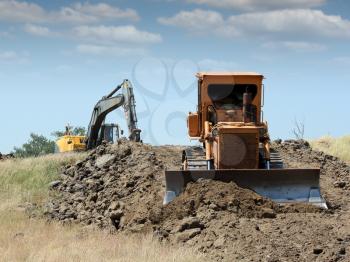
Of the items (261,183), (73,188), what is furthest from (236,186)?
(73,188)

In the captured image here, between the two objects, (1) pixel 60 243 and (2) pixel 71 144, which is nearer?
(1) pixel 60 243

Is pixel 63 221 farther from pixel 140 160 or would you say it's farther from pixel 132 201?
pixel 140 160

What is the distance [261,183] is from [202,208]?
1.48 meters

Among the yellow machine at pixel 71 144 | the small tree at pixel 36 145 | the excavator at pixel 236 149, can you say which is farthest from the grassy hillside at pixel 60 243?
the small tree at pixel 36 145

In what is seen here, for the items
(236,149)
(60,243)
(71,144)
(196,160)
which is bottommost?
(60,243)

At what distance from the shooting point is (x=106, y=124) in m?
31.9

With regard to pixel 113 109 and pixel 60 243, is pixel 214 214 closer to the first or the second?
pixel 60 243

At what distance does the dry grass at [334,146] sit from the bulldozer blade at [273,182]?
14.3 m

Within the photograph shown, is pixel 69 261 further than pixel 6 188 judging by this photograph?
No

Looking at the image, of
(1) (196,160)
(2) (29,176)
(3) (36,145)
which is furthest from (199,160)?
(3) (36,145)

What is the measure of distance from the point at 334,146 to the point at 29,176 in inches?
564

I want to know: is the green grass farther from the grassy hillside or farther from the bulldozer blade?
the bulldozer blade

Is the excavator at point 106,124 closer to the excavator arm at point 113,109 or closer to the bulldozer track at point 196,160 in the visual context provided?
the excavator arm at point 113,109

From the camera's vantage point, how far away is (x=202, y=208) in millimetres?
13047
